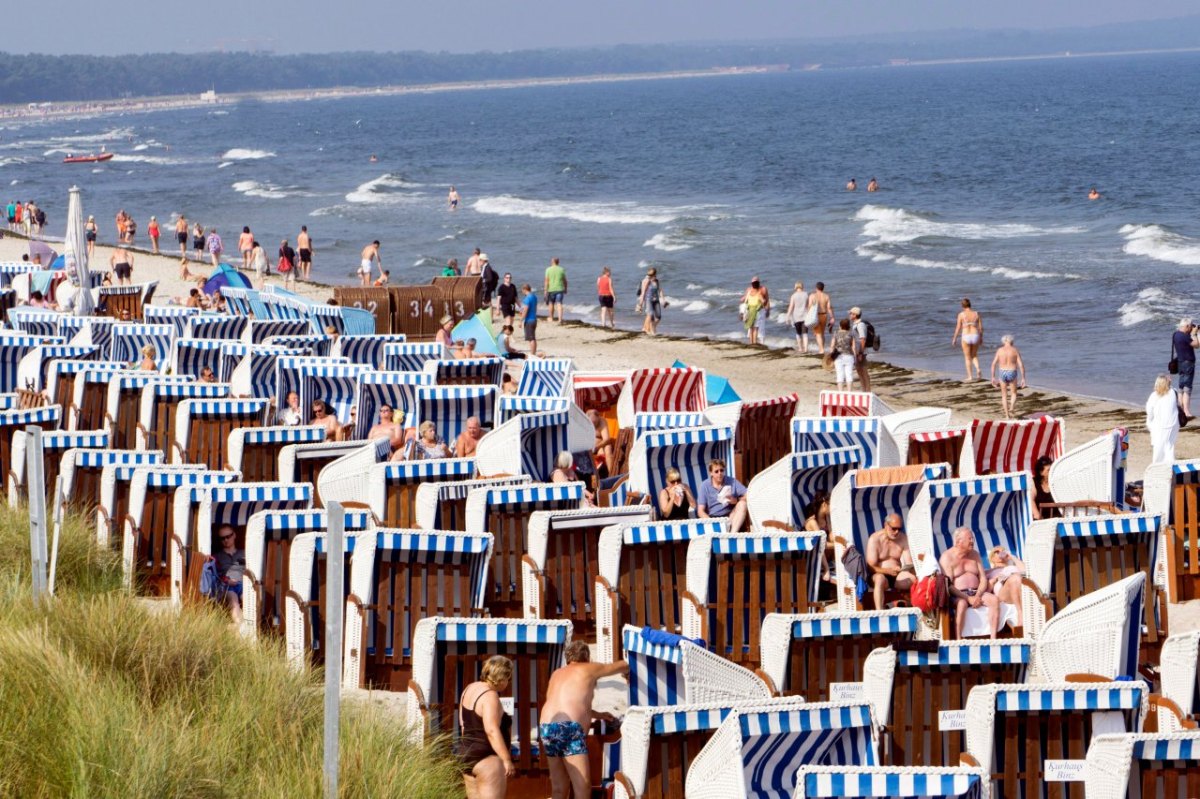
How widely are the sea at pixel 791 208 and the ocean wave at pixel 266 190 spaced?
0.92ft

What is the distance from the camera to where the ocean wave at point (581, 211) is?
6072 cm

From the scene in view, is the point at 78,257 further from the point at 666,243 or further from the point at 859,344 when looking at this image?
the point at 666,243

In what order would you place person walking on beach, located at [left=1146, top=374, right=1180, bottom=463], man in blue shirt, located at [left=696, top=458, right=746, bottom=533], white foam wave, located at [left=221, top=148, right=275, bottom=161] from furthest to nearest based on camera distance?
white foam wave, located at [left=221, top=148, right=275, bottom=161], person walking on beach, located at [left=1146, top=374, right=1180, bottom=463], man in blue shirt, located at [left=696, top=458, right=746, bottom=533]

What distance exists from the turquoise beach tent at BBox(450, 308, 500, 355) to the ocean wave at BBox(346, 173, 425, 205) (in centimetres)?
4967

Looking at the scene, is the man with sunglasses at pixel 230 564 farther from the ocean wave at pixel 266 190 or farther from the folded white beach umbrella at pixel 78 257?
the ocean wave at pixel 266 190

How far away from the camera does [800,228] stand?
182 ft

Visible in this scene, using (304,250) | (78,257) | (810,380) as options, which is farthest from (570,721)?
(304,250)

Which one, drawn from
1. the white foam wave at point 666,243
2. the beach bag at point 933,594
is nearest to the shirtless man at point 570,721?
the beach bag at point 933,594

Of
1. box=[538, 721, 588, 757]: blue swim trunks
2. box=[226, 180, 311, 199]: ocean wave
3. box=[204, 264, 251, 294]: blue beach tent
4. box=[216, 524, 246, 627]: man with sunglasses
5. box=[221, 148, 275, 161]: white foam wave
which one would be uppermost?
box=[221, 148, 275, 161]: white foam wave

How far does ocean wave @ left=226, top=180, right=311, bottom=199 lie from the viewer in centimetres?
7381

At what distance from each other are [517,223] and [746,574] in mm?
51453

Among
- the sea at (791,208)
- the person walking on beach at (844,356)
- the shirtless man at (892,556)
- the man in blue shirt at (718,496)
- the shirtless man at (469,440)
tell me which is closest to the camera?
the shirtless man at (892,556)

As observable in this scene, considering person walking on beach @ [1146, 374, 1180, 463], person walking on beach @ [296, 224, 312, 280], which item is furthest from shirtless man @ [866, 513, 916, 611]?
person walking on beach @ [296, 224, 312, 280]

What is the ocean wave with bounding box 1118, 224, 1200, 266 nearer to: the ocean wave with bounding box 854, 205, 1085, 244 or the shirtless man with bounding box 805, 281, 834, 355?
the ocean wave with bounding box 854, 205, 1085, 244
